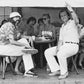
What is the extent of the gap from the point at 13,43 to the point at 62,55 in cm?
107

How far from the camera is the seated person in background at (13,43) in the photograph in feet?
20.6

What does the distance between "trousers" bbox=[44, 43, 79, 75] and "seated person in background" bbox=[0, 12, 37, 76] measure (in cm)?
43

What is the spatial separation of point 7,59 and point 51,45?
3.74 feet

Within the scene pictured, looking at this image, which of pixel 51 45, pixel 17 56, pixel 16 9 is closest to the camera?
pixel 17 56

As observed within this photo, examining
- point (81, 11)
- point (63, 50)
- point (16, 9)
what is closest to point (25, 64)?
point (63, 50)

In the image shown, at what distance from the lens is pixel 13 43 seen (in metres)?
6.24

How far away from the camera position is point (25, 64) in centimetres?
634

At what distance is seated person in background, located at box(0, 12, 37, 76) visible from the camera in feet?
20.6

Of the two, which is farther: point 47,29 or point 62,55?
point 47,29

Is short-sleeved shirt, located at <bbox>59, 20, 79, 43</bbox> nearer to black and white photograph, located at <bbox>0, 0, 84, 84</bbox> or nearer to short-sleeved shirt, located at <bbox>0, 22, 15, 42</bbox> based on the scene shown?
black and white photograph, located at <bbox>0, 0, 84, 84</bbox>
